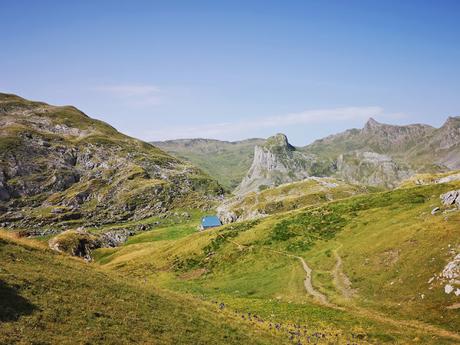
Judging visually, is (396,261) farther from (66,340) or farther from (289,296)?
(66,340)

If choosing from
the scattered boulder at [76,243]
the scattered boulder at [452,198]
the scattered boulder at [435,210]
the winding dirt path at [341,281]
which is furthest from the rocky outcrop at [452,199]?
the scattered boulder at [76,243]

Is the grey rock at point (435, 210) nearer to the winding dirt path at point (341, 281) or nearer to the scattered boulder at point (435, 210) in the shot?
the scattered boulder at point (435, 210)

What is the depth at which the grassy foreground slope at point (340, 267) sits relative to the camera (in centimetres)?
4600

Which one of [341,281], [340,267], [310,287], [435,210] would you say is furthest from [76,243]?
[435,210]

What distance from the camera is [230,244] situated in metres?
97.0

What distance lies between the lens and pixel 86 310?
2895 centimetres

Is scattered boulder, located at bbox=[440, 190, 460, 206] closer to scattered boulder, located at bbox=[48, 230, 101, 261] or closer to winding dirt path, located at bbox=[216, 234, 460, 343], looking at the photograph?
winding dirt path, located at bbox=[216, 234, 460, 343]

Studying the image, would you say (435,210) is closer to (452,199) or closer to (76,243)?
(452,199)

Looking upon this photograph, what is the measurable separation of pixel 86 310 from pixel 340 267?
49.5 meters

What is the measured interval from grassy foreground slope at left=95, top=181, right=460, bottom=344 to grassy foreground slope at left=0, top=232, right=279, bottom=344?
9.62 meters

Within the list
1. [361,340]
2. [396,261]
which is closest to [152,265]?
[396,261]

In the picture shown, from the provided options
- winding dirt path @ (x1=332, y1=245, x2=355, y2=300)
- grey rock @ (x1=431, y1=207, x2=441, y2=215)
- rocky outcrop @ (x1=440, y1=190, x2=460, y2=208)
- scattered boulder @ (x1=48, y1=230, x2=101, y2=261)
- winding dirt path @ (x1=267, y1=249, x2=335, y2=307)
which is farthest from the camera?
scattered boulder @ (x1=48, y1=230, x2=101, y2=261)

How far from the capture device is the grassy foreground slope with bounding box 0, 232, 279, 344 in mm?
24531

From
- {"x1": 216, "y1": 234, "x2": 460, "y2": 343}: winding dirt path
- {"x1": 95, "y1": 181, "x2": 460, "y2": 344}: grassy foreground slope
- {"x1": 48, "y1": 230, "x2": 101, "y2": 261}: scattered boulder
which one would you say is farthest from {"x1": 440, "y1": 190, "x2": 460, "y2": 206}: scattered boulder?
{"x1": 48, "y1": 230, "x2": 101, "y2": 261}: scattered boulder
